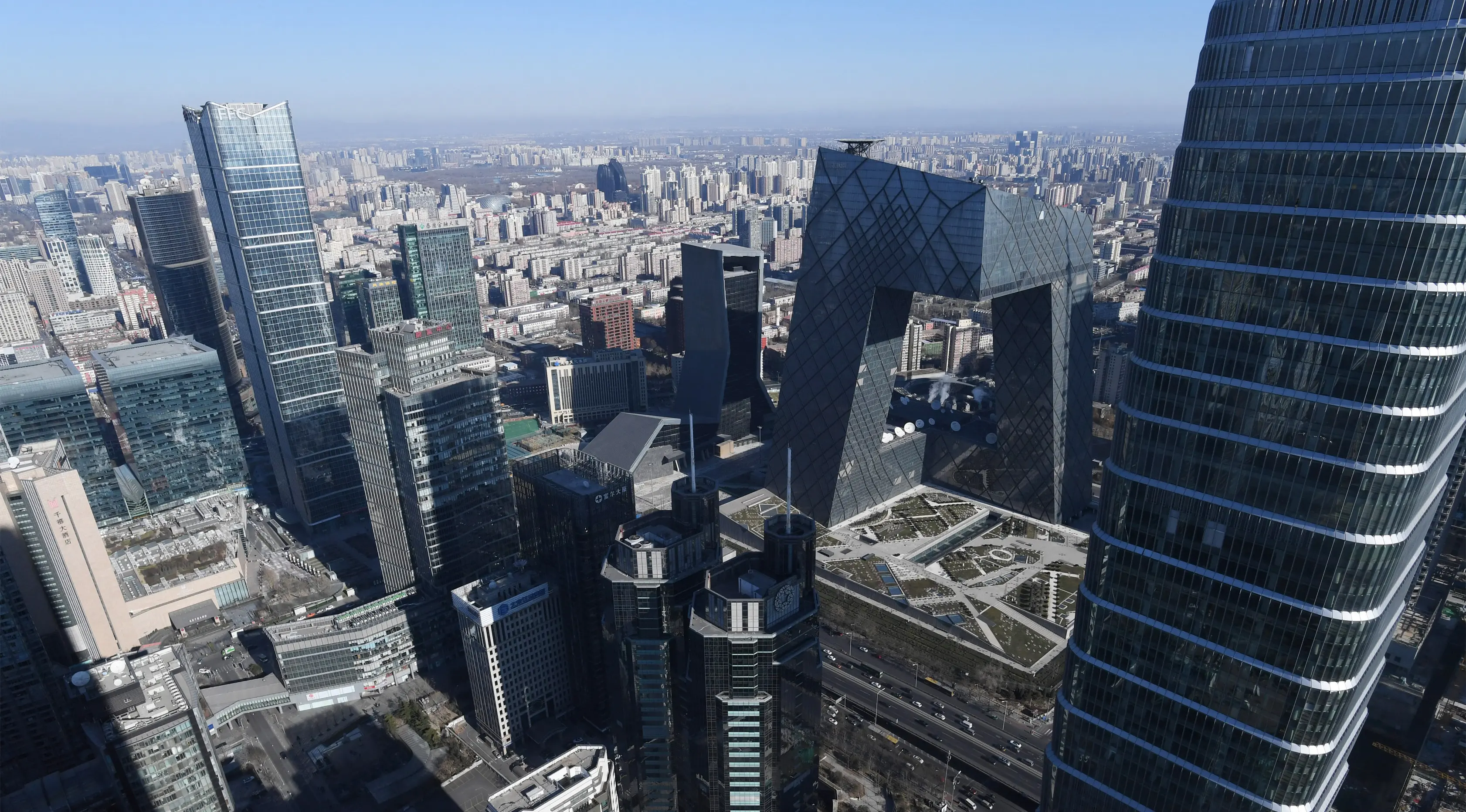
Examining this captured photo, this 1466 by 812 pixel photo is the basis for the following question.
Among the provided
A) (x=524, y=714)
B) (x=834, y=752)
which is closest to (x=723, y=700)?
(x=834, y=752)

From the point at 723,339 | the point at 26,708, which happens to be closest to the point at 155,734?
the point at 26,708

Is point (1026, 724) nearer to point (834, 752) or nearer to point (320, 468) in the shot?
point (834, 752)

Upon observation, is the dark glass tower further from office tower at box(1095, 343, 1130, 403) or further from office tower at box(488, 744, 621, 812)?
office tower at box(1095, 343, 1130, 403)

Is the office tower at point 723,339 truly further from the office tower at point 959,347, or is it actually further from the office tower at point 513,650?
the office tower at point 513,650

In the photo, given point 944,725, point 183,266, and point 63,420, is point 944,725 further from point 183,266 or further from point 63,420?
point 183,266

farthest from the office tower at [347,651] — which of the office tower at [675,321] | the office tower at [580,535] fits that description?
the office tower at [675,321]

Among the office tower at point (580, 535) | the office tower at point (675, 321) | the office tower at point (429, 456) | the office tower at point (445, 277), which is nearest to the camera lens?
the office tower at point (580, 535)

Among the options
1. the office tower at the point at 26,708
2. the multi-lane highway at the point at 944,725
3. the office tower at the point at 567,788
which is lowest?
the multi-lane highway at the point at 944,725
